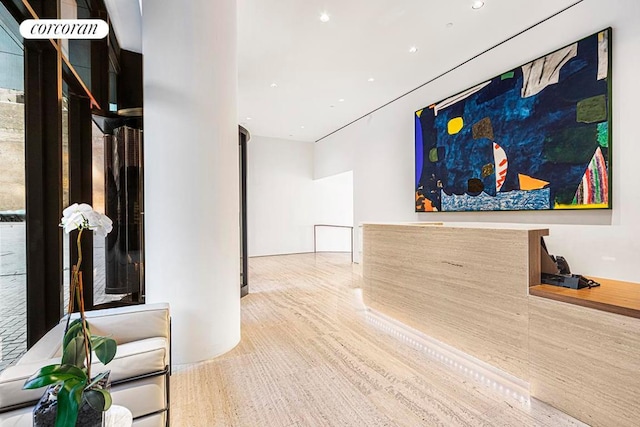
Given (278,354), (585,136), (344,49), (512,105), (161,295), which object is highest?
(344,49)

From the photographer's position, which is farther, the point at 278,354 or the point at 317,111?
the point at 317,111

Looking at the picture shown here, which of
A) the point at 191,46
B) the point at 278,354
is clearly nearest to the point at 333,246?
the point at 278,354

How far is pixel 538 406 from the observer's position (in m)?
2.07

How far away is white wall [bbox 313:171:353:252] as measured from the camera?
10258mm

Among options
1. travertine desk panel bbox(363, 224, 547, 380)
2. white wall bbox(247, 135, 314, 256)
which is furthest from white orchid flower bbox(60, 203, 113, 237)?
white wall bbox(247, 135, 314, 256)

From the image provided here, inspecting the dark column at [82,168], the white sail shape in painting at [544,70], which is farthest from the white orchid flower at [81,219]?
the white sail shape in painting at [544,70]

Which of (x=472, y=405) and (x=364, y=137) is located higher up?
(x=364, y=137)

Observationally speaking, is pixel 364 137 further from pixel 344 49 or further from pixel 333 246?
pixel 333 246

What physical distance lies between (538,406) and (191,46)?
12.9ft

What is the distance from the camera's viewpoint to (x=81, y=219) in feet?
3.88

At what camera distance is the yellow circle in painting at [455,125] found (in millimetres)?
4789

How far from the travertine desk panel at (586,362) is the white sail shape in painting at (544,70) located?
2873mm

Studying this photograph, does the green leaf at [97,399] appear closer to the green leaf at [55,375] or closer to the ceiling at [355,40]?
the green leaf at [55,375]

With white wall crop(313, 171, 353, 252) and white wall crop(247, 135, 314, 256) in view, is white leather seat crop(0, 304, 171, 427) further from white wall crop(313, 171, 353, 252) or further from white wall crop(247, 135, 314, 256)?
white wall crop(313, 171, 353, 252)
